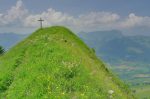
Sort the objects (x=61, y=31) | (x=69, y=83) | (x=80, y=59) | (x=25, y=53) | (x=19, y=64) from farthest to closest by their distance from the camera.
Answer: (x=61, y=31), (x=25, y=53), (x=19, y=64), (x=80, y=59), (x=69, y=83)

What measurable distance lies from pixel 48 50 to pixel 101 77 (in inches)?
330

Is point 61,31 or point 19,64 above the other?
point 61,31

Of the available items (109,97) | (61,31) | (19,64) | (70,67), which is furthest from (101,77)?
(61,31)

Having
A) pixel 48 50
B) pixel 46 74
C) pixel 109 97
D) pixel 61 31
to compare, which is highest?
pixel 61 31

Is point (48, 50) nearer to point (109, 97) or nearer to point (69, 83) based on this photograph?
point (69, 83)

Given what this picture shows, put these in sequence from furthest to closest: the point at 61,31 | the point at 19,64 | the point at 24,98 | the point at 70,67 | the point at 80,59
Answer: the point at 61,31 → the point at 19,64 → the point at 80,59 → the point at 70,67 → the point at 24,98

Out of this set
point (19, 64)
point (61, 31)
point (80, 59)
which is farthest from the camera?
point (61, 31)

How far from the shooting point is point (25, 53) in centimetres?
4309

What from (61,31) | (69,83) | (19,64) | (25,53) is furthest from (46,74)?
(61,31)

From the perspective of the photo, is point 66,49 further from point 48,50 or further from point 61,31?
point 61,31

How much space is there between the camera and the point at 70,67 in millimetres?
33156

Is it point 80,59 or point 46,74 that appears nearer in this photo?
point 46,74

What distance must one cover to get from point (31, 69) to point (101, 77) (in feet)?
24.2

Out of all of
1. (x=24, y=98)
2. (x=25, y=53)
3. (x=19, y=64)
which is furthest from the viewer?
(x=25, y=53)
